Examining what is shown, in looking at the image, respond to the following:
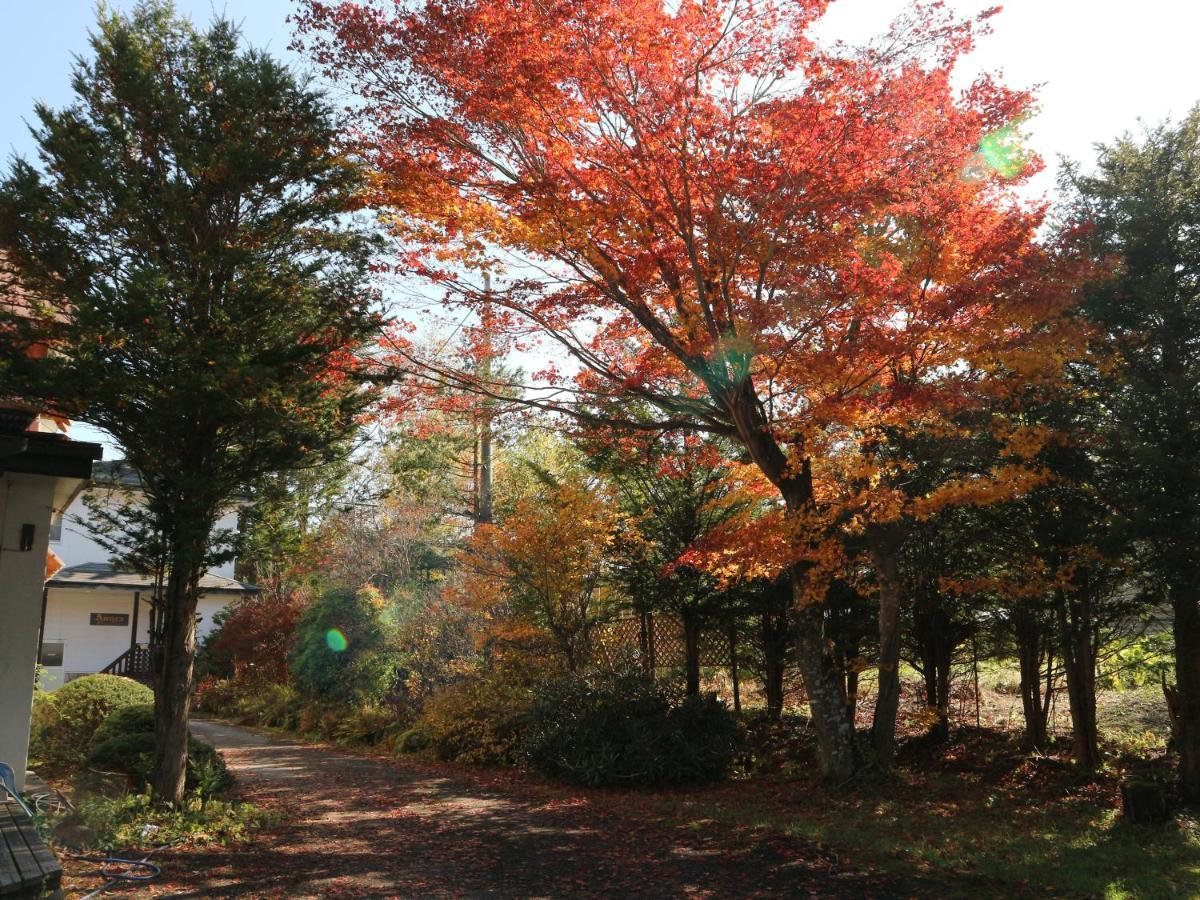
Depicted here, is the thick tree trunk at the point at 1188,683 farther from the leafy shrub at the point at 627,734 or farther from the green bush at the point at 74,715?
→ the green bush at the point at 74,715

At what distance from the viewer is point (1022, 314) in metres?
8.02

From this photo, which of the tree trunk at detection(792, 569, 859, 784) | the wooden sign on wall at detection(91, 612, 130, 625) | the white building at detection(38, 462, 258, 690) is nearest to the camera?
the tree trunk at detection(792, 569, 859, 784)

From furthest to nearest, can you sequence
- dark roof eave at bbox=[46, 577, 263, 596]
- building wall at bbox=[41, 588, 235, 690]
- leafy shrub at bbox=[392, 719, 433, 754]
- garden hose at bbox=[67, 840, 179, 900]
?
building wall at bbox=[41, 588, 235, 690], dark roof eave at bbox=[46, 577, 263, 596], leafy shrub at bbox=[392, 719, 433, 754], garden hose at bbox=[67, 840, 179, 900]

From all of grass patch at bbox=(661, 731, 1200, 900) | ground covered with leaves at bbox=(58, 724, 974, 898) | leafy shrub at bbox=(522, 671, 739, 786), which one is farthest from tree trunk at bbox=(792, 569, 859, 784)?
leafy shrub at bbox=(522, 671, 739, 786)

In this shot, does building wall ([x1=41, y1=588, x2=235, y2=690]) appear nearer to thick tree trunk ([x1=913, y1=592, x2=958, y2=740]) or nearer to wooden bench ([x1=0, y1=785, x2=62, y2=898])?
thick tree trunk ([x1=913, y1=592, x2=958, y2=740])

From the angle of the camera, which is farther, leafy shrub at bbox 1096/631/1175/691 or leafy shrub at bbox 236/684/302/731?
leafy shrub at bbox 236/684/302/731

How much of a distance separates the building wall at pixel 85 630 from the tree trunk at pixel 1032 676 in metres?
21.8

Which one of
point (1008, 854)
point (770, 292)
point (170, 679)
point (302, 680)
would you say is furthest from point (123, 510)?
point (302, 680)

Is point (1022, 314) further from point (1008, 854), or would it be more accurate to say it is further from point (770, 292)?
point (1008, 854)

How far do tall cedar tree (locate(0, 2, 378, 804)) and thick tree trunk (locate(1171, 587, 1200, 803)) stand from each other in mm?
8662

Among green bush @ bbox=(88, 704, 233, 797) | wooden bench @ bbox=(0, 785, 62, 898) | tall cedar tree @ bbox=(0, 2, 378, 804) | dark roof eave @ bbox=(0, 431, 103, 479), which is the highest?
tall cedar tree @ bbox=(0, 2, 378, 804)

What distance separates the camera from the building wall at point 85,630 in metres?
25.6

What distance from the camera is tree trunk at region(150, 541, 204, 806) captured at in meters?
8.37

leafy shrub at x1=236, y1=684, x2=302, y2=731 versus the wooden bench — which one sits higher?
the wooden bench
